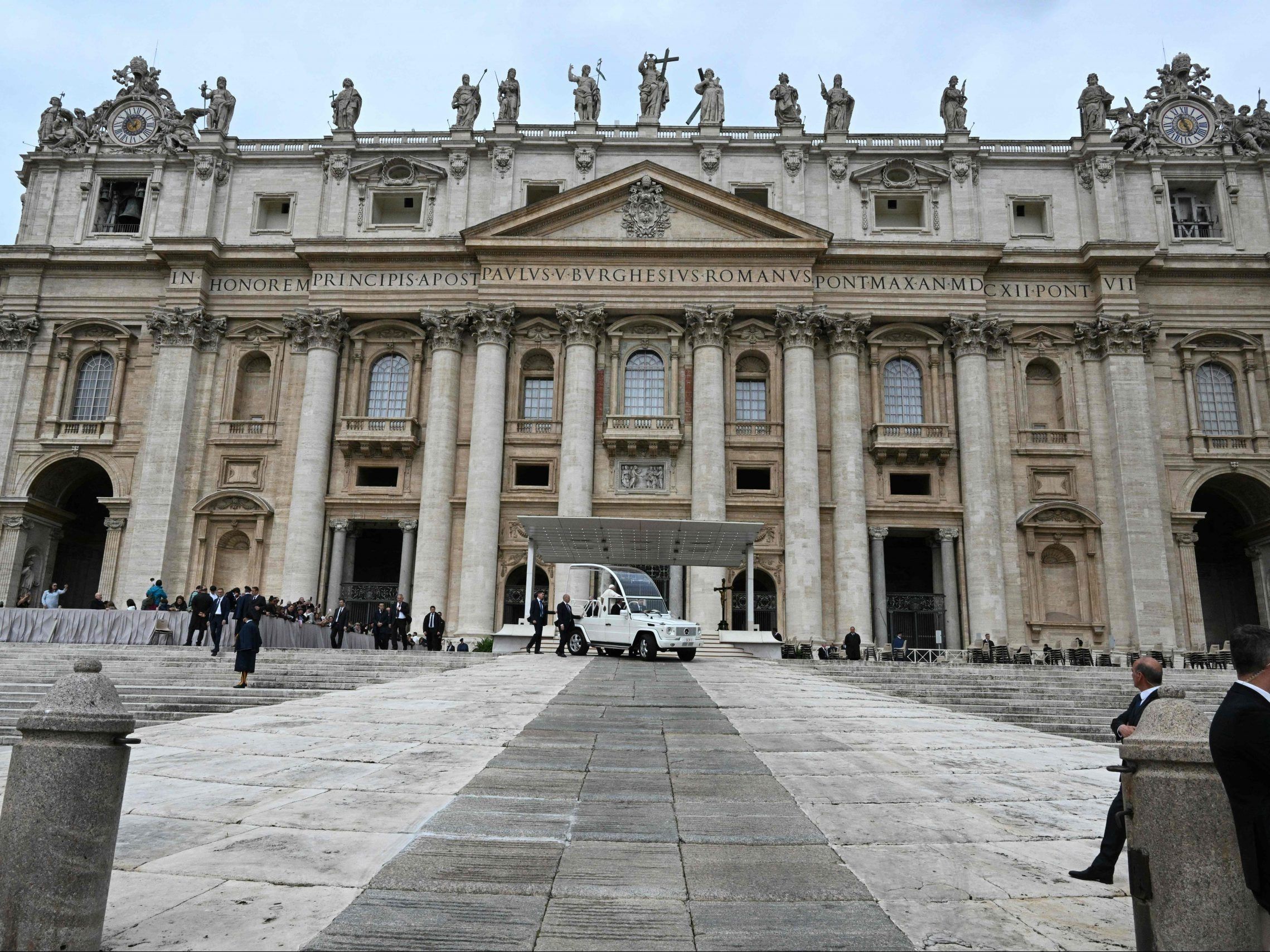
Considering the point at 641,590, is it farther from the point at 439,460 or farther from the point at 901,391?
the point at 901,391

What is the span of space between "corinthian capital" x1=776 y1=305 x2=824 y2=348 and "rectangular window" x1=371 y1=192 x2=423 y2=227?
15710 mm

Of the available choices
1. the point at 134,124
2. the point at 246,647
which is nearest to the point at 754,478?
the point at 246,647

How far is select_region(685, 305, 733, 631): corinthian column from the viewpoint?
112 feet

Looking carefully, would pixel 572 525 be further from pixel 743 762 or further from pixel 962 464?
pixel 743 762

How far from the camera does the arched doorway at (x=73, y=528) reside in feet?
124

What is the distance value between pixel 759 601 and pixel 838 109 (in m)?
20.9

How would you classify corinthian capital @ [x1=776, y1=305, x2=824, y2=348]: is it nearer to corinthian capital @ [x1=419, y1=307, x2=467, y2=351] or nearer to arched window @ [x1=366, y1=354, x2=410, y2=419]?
corinthian capital @ [x1=419, y1=307, x2=467, y2=351]

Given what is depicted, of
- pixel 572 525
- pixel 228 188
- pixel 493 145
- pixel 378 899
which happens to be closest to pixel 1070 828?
pixel 378 899

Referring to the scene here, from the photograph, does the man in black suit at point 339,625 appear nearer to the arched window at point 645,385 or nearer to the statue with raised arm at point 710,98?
the arched window at point 645,385

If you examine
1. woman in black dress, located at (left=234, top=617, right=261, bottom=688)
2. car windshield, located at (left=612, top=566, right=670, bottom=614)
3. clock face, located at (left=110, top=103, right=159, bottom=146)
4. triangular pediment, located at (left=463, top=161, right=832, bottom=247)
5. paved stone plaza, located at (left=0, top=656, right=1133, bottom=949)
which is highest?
clock face, located at (left=110, top=103, right=159, bottom=146)

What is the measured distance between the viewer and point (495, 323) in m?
36.7

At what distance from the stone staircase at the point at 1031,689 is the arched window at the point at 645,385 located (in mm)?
15005

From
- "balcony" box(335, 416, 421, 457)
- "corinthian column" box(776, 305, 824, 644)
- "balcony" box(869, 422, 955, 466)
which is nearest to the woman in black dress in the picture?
"balcony" box(335, 416, 421, 457)

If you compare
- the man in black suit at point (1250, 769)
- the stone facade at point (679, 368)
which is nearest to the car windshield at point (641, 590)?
the stone facade at point (679, 368)
